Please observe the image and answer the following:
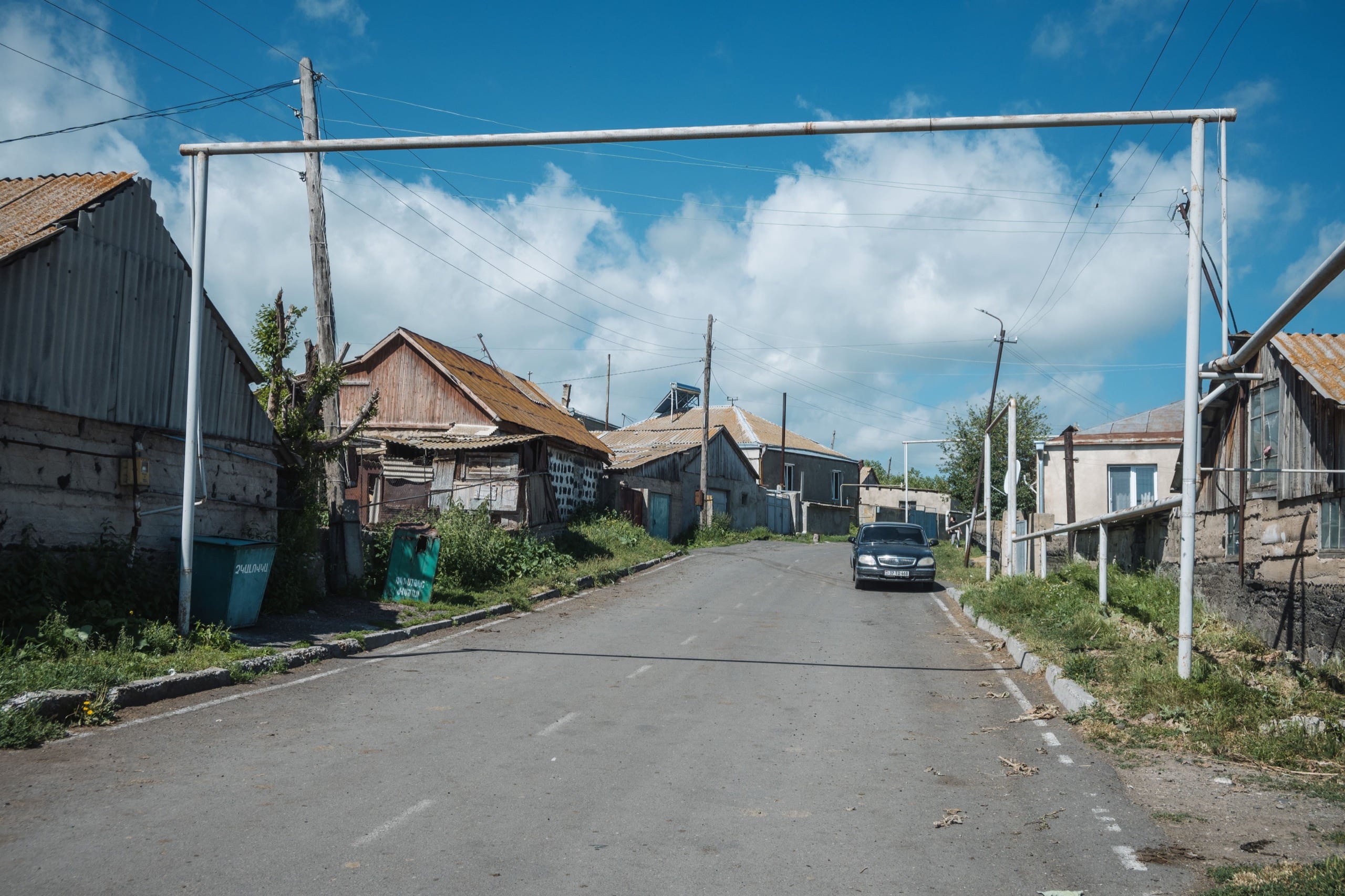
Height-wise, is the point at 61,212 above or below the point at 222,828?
above

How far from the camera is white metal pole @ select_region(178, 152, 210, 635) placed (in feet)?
36.4

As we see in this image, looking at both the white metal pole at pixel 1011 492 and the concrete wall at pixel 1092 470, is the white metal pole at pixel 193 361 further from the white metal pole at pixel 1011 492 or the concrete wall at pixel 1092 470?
the concrete wall at pixel 1092 470

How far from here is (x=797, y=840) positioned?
5465mm

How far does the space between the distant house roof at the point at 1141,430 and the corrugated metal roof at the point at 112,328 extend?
25278 mm

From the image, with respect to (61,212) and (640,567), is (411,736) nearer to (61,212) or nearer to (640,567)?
(61,212)

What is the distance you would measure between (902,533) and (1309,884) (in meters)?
21.4

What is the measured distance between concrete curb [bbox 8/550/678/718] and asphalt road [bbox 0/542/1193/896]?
1.08ft

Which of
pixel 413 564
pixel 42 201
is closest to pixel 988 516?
pixel 413 564

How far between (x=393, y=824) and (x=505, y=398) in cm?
2585

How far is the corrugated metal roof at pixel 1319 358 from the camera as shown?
10062 millimetres

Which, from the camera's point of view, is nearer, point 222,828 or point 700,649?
point 222,828

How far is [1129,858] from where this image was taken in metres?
5.26

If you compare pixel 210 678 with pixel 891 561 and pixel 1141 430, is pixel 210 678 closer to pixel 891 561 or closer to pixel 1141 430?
pixel 891 561

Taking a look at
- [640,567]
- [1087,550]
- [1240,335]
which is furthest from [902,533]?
[1240,335]
